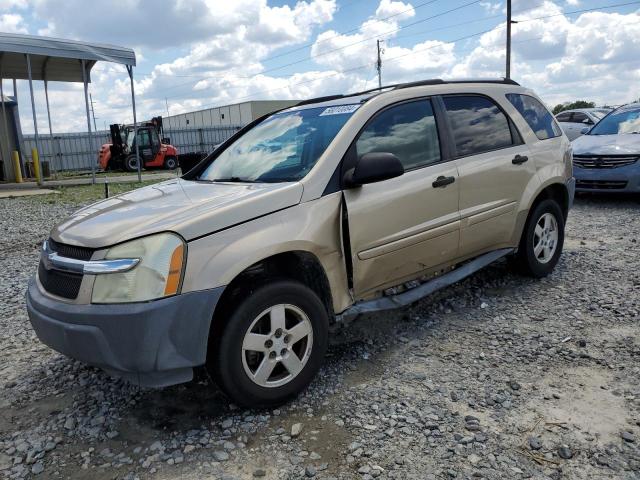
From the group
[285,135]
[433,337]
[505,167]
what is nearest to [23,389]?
[285,135]

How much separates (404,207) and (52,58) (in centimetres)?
1675

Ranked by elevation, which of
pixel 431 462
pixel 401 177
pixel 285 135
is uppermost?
pixel 285 135

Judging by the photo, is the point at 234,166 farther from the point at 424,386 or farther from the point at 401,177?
the point at 424,386

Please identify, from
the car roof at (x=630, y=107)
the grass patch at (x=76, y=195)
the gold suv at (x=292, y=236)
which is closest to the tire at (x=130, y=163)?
the grass patch at (x=76, y=195)

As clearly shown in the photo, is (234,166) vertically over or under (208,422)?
over

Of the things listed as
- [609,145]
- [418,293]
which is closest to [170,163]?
[609,145]

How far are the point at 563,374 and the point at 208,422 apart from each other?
2150 mm

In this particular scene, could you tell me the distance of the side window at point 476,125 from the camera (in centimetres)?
409

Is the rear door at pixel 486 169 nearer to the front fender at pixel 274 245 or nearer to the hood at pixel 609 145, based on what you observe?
the front fender at pixel 274 245

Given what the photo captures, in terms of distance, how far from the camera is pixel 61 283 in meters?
2.78

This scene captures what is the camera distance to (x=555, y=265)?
5.16 metres

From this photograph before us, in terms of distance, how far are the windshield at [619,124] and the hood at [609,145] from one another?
0.31 m

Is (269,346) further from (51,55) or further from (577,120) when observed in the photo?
(577,120)

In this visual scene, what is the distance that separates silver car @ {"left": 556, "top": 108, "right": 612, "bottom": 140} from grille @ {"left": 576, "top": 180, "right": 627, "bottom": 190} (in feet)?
27.3
